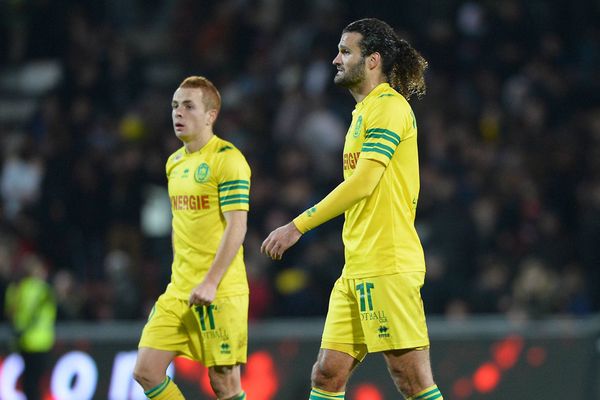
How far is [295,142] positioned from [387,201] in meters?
6.59

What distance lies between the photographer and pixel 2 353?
923 centimetres

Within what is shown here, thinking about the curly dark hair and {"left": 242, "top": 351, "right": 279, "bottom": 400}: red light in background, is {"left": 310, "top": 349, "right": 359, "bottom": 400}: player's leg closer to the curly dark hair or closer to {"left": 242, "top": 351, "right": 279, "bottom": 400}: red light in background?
the curly dark hair

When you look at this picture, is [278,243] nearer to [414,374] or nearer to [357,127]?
[357,127]

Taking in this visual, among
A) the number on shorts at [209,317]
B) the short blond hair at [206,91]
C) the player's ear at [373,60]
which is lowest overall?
the number on shorts at [209,317]

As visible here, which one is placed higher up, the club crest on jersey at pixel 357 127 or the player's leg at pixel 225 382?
the club crest on jersey at pixel 357 127

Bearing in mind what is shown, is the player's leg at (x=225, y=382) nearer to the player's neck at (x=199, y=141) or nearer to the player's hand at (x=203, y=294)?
the player's hand at (x=203, y=294)

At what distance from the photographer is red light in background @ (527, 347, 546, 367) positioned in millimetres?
9164

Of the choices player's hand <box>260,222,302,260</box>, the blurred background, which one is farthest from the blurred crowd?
player's hand <box>260,222,302,260</box>

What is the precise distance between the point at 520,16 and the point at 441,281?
3.84 meters

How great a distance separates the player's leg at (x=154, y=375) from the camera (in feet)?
20.5

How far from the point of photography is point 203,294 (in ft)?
19.8

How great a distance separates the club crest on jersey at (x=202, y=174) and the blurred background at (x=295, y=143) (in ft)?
14.3

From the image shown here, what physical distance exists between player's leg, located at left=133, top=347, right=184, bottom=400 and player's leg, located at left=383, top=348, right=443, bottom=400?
4.29ft

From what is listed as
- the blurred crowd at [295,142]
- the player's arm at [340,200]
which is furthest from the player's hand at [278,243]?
the blurred crowd at [295,142]
